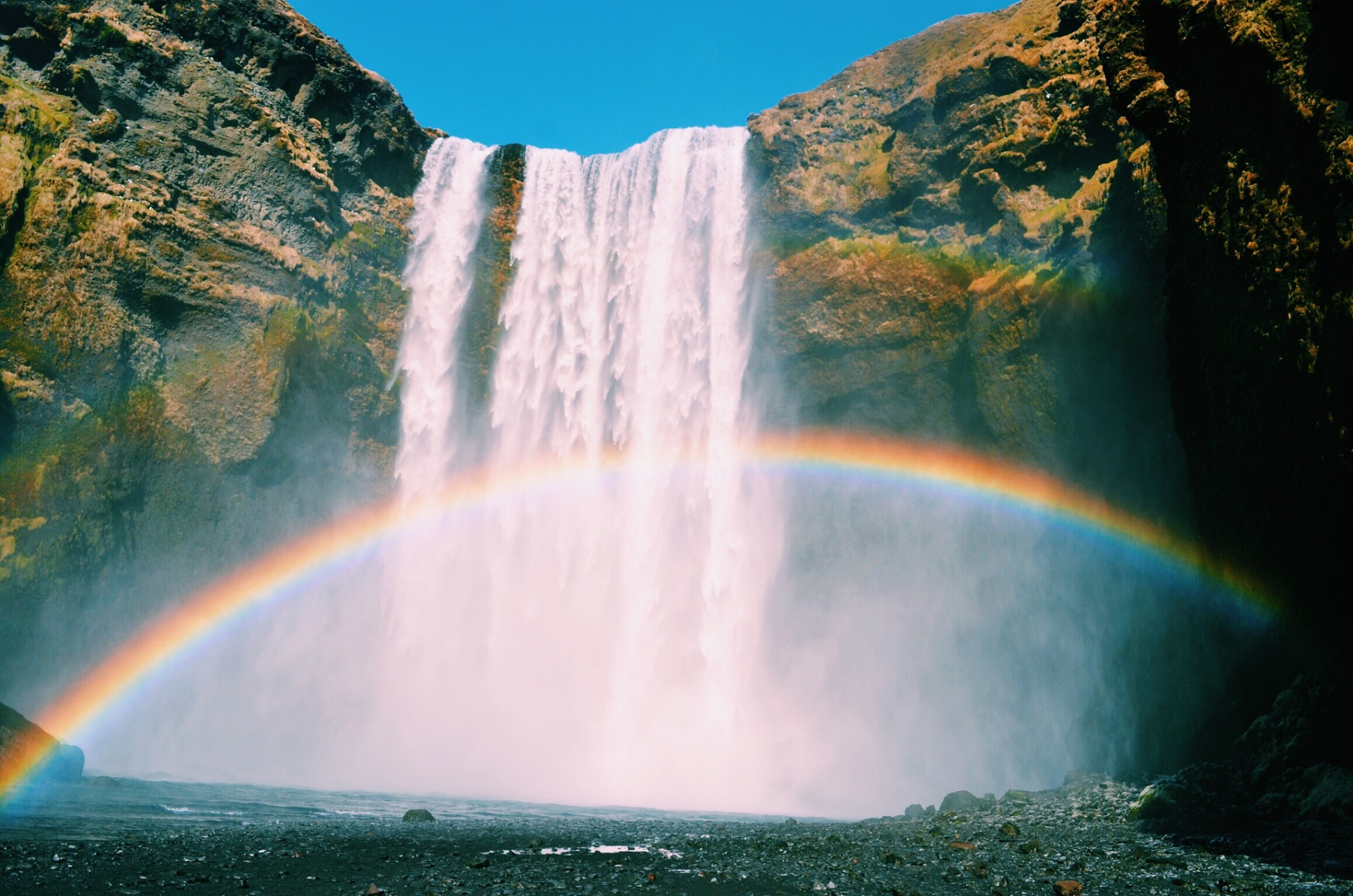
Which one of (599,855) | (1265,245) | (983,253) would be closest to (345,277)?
(983,253)

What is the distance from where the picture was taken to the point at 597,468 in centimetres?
2944

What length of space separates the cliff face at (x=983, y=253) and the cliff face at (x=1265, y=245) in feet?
18.0

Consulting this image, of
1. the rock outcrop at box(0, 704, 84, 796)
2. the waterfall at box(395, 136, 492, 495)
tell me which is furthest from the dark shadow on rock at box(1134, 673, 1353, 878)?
the waterfall at box(395, 136, 492, 495)

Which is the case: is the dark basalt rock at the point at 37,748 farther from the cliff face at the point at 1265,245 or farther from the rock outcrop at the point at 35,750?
the cliff face at the point at 1265,245

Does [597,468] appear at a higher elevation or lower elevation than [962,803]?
higher

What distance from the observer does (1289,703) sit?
36.4 ft

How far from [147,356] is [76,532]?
17.9 feet

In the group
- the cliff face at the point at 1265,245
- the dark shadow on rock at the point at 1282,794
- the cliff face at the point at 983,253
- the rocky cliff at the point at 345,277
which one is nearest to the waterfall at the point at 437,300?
the rocky cliff at the point at 345,277

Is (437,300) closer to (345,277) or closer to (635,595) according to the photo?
(345,277)

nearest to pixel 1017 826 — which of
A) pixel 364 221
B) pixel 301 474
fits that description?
pixel 301 474

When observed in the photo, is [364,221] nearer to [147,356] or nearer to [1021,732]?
[147,356]

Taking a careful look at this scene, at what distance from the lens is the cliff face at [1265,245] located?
8.12 m

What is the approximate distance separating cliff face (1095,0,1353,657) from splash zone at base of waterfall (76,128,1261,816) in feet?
32.6

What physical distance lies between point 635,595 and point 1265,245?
21.8 meters
